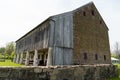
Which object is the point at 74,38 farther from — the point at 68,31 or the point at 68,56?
the point at 68,56

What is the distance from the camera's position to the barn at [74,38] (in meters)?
15.1

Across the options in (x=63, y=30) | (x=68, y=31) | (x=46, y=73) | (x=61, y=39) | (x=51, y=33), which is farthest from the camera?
(x=68, y=31)

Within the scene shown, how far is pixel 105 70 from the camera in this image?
11.0 metres

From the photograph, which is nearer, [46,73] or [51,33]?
[46,73]

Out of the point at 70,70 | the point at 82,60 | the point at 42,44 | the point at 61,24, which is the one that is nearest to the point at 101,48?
the point at 82,60

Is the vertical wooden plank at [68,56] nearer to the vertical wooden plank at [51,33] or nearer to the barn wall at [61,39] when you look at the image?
the barn wall at [61,39]

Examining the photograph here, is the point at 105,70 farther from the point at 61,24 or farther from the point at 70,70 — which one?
the point at 61,24

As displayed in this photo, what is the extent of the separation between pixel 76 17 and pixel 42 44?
6448 millimetres

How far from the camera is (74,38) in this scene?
1723cm

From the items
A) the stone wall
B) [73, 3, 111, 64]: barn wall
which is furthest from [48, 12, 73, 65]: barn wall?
the stone wall

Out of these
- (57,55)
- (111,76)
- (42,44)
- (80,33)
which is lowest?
(111,76)

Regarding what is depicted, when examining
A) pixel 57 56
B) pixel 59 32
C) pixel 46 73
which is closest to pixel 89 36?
pixel 59 32

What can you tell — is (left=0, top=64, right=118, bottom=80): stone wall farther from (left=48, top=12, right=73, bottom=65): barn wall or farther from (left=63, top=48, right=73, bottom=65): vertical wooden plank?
(left=63, top=48, right=73, bottom=65): vertical wooden plank

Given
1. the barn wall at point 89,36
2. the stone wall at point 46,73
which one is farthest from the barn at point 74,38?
the stone wall at point 46,73
